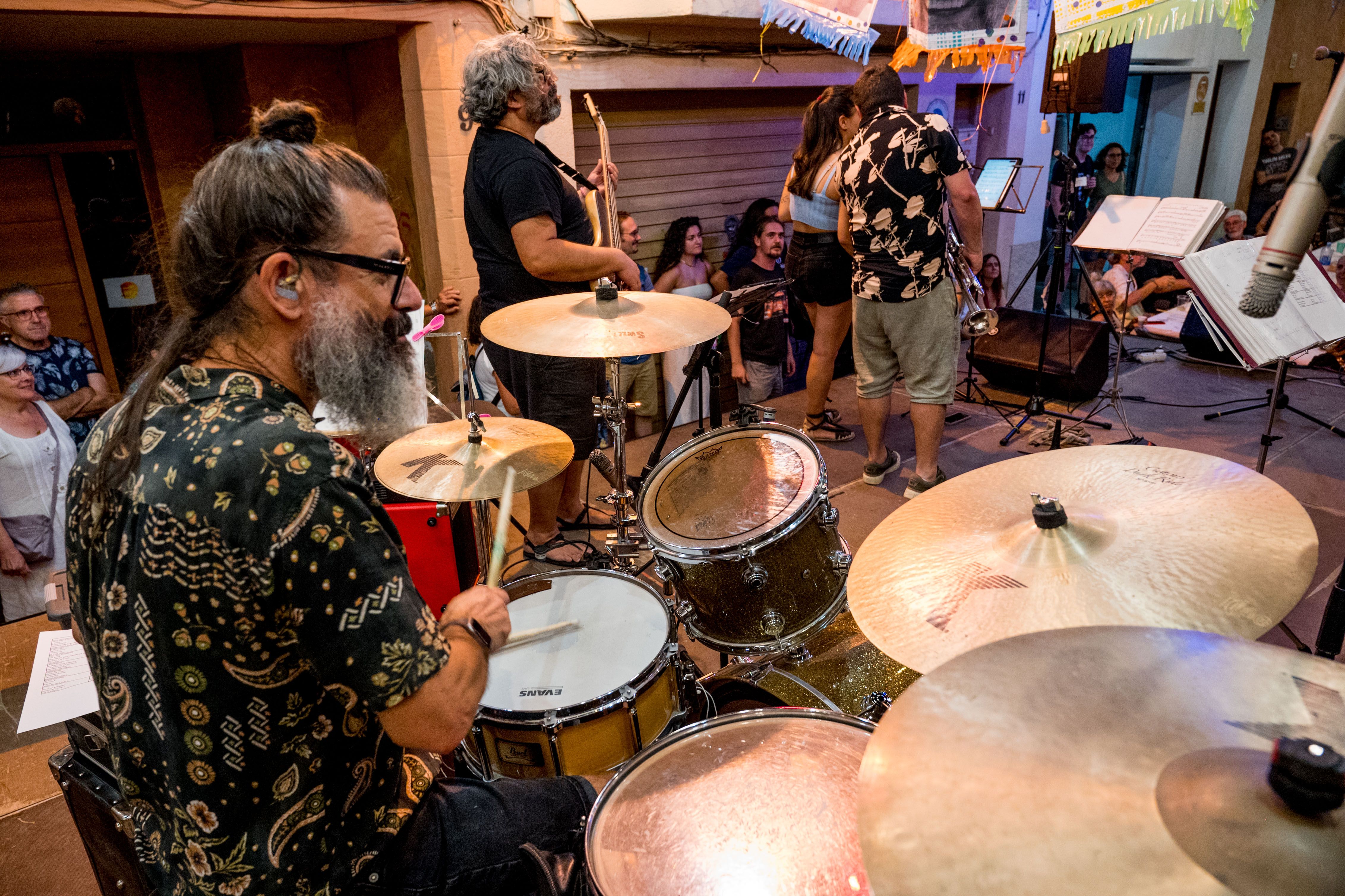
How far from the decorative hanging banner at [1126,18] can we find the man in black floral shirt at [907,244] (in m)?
0.62

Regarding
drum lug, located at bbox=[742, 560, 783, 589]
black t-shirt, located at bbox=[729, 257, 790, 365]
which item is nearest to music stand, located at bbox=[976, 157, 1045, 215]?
black t-shirt, located at bbox=[729, 257, 790, 365]

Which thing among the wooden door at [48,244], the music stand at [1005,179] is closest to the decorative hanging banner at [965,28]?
the music stand at [1005,179]

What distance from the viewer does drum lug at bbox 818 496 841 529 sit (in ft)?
8.53

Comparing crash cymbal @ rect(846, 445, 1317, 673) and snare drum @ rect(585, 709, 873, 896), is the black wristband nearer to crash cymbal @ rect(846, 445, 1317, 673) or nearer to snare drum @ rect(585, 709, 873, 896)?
snare drum @ rect(585, 709, 873, 896)

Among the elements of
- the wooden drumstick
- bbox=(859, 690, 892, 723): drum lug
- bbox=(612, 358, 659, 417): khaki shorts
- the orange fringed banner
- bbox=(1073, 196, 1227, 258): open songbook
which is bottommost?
bbox=(612, 358, 659, 417): khaki shorts

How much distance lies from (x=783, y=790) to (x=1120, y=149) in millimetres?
8852

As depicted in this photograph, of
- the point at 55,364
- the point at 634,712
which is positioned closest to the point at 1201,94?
the point at 634,712

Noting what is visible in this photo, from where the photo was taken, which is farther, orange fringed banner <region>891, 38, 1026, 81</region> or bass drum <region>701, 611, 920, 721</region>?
orange fringed banner <region>891, 38, 1026, 81</region>

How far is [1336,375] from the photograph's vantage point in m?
6.04

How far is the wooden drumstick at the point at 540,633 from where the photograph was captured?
2201 mm

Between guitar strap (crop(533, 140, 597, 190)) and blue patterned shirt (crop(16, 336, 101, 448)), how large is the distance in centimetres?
253

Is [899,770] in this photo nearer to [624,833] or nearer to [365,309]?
[624,833]

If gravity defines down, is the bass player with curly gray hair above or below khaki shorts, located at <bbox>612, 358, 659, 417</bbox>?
above

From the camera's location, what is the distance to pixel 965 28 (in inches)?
189
